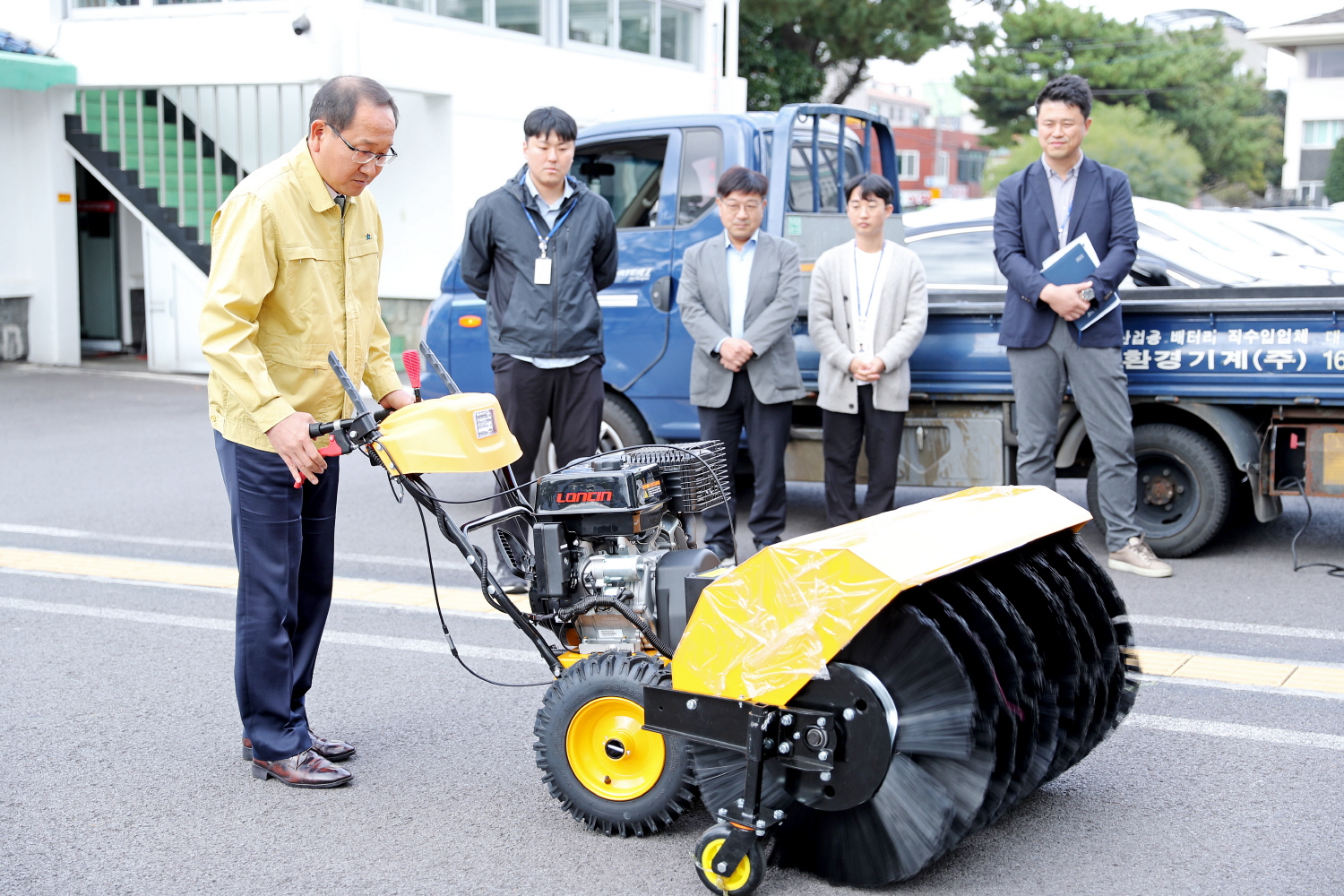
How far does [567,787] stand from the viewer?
3598 millimetres

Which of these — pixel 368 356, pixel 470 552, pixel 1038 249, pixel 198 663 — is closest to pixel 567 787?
pixel 470 552

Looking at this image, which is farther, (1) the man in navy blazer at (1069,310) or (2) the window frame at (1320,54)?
(2) the window frame at (1320,54)

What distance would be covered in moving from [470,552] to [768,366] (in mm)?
2958

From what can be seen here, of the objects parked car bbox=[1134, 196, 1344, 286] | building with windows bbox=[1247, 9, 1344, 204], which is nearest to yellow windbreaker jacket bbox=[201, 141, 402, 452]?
parked car bbox=[1134, 196, 1344, 286]

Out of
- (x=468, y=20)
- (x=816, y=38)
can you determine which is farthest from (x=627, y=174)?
(x=816, y=38)

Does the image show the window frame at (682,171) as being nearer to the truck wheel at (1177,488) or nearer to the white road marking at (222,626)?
the truck wheel at (1177,488)

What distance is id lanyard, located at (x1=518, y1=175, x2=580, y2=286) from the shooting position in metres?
6.17

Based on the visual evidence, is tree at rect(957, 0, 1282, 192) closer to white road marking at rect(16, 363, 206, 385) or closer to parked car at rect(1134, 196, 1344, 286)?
white road marking at rect(16, 363, 206, 385)

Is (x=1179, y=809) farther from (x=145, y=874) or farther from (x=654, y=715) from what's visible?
(x=145, y=874)

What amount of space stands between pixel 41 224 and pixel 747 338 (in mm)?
12440

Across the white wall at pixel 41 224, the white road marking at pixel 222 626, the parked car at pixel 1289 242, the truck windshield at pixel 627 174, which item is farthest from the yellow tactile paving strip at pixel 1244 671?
the white wall at pixel 41 224

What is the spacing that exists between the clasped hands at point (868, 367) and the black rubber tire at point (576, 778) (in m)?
3.23

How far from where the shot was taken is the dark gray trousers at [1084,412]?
20.8 ft

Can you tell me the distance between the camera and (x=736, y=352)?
644 cm
